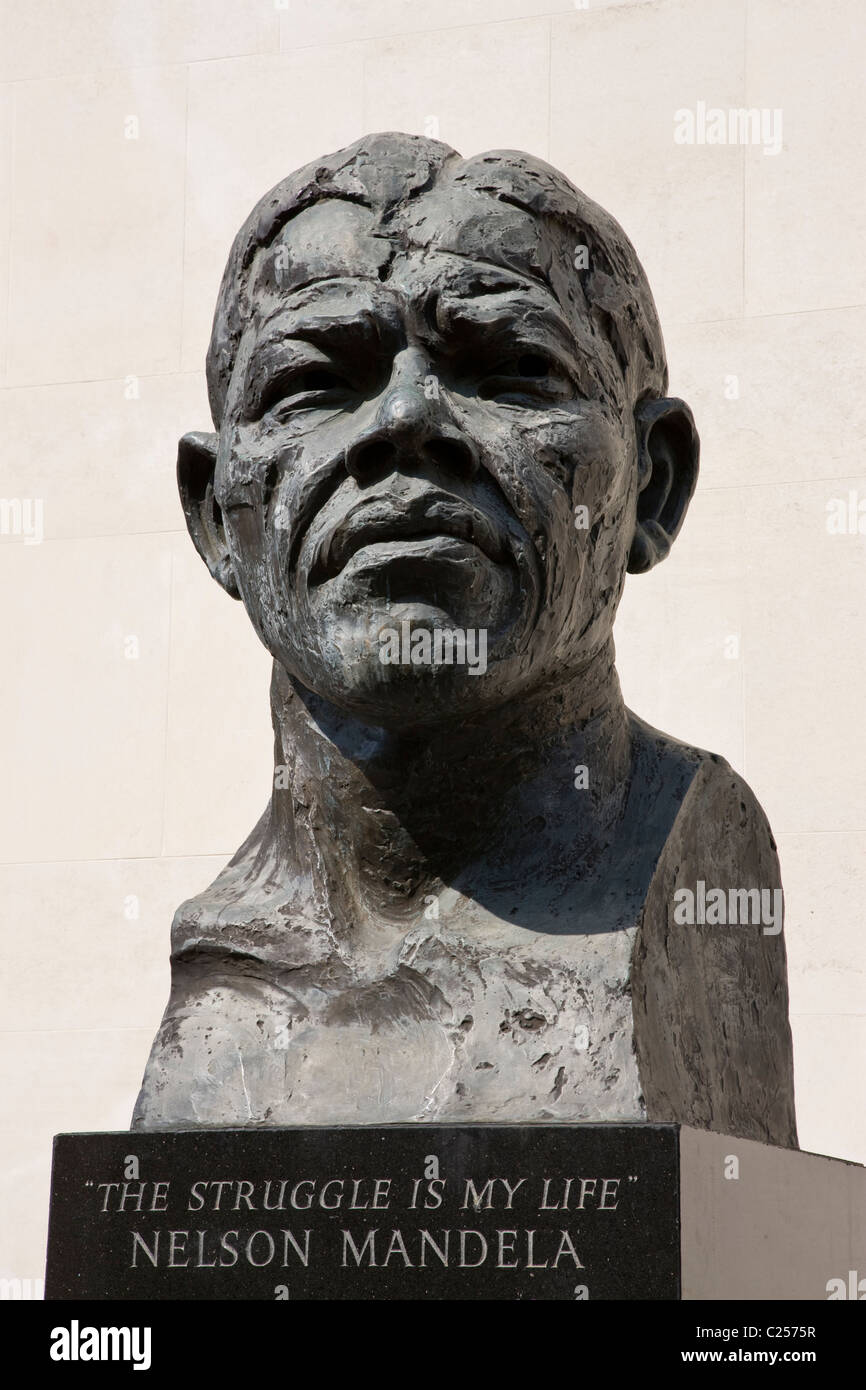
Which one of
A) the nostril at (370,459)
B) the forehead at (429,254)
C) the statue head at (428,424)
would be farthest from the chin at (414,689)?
the forehead at (429,254)

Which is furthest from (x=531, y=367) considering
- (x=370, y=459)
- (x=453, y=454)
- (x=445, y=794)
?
(x=445, y=794)

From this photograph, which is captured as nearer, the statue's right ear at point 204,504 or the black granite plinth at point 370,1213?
the black granite plinth at point 370,1213

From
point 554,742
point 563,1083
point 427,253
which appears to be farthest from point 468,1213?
point 427,253

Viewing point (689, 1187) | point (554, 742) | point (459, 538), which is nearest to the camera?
point (689, 1187)

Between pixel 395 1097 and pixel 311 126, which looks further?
pixel 311 126

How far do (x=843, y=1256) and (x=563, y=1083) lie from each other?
1.00 meters

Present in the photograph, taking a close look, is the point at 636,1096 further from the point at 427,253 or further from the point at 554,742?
the point at 427,253

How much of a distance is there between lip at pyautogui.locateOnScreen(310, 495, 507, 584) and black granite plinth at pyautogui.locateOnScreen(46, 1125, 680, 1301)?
3.68 feet

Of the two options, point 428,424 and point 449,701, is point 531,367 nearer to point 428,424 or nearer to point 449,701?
point 428,424

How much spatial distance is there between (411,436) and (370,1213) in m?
1.49

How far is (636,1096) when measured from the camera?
4.69 m

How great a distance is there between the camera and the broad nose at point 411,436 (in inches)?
191

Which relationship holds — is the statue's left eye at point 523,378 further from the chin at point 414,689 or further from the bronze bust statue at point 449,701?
the chin at point 414,689

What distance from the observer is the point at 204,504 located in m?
5.57
